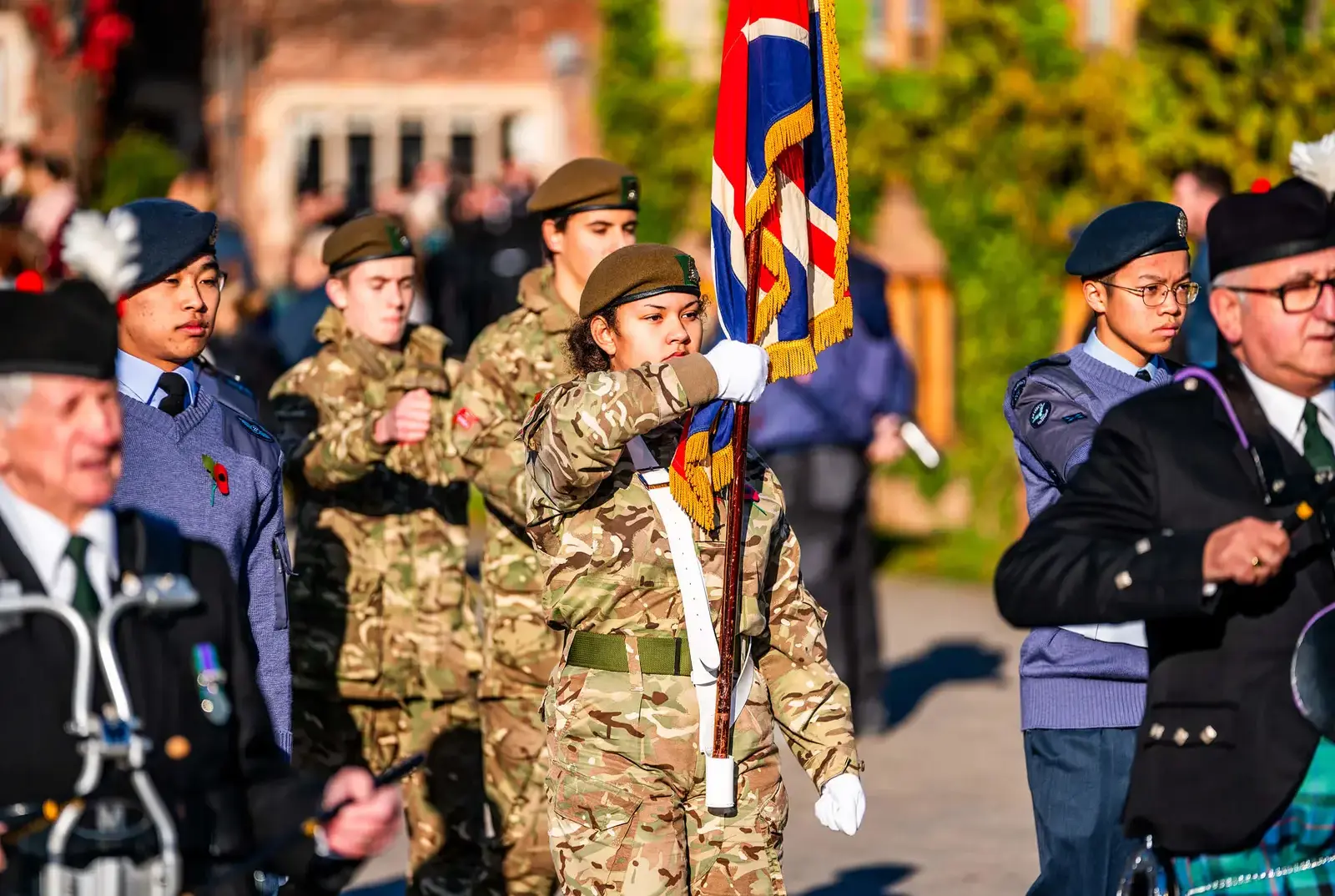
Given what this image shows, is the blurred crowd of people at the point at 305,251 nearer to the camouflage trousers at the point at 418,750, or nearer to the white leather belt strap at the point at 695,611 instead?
the camouflage trousers at the point at 418,750

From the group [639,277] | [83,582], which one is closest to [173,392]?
[639,277]

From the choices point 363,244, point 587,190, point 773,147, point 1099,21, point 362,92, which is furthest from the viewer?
point 362,92

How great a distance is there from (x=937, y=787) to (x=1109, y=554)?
18.9 feet

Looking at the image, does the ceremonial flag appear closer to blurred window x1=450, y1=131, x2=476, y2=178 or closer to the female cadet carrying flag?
the female cadet carrying flag

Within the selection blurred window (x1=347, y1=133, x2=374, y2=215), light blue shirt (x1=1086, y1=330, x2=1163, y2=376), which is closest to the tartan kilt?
light blue shirt (x1=1086, y1=330, x2=1163, y2=376)

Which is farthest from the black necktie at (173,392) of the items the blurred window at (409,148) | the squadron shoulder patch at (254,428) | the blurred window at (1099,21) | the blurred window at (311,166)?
the blurred window at (311,166)

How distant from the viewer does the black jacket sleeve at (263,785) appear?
12.8ft

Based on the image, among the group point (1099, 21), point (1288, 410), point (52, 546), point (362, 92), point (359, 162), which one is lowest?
point (52, 546)

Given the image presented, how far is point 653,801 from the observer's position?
4.88 metres

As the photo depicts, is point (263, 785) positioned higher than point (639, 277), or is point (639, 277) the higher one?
point (639, 277)

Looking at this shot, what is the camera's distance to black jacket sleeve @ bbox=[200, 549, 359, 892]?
3893mm

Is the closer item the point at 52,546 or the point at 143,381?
the point at 52,546

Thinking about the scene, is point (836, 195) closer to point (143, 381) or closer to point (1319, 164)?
point (1319, 164)

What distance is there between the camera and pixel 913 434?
34.2 feet
